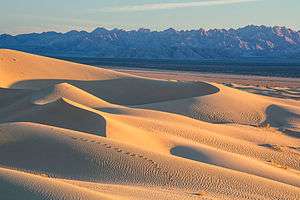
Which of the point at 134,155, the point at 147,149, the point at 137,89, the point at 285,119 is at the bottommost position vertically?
the point at 137,89

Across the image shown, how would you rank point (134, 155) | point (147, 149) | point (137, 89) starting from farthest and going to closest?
point (137, 89), point (147, 149), point (134, 155)

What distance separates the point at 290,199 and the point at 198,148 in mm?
5065

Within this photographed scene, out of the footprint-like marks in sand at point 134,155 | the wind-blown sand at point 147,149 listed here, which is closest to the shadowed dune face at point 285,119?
the wind-blown sand at point 147,149

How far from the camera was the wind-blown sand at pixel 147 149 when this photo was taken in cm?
1055

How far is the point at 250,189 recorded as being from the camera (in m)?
11.8

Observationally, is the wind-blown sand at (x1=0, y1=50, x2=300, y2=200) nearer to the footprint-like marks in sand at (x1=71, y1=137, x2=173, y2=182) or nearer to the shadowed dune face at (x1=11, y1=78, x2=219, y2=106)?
the footprint-like marks in sand at (x1=71, y1=137, x2=173, y2=182)

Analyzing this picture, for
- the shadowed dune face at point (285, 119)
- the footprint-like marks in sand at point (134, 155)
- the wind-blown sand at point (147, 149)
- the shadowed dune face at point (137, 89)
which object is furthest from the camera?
the shadowed dune face at point (137, 89)

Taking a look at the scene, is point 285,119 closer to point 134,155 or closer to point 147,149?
point 147,149

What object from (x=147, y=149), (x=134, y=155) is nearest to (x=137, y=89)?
(x=147, y=149)

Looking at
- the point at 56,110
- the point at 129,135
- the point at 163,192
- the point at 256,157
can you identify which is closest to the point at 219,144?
the point at 256,157

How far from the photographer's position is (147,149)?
14.1 meters

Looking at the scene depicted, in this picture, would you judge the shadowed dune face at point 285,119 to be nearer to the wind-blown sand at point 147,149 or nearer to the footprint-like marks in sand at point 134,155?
the wind-blown sand at point 147,149

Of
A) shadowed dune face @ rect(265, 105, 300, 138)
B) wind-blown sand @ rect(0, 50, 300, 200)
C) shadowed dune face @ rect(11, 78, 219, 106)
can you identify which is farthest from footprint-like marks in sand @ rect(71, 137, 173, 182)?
shadowed dune face @ rect(11, 78, 219, 106)

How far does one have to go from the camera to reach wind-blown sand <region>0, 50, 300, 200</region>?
10555 millimetres
